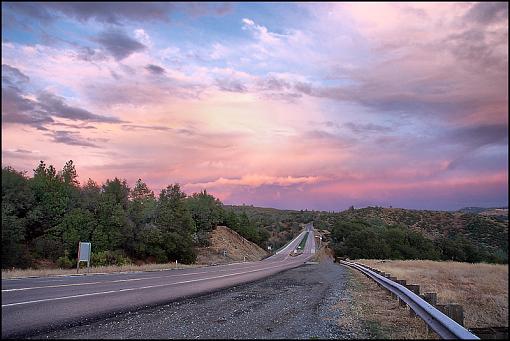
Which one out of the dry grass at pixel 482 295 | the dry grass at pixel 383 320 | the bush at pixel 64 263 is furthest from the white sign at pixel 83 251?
the dry grass at pixel 482 295

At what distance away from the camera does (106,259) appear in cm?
4231

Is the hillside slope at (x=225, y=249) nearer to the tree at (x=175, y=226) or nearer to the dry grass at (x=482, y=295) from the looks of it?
the tree at (x=175, y=226)

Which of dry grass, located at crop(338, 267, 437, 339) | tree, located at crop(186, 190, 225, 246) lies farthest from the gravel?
tree, located at crop(186, 190, 225, 246)

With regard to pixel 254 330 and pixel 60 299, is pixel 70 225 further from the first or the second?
pixel 254 330

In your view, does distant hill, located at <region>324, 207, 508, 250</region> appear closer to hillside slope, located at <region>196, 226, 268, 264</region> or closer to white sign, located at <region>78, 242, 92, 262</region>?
white sign, located at <region>78, 242, 92, 262</region>

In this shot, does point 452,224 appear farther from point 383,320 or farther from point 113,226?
point 113,226

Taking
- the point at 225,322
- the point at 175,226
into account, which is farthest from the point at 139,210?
the point at 225,322

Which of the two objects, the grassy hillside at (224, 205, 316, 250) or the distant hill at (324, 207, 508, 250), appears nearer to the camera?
the distant hill at (324, 207, 508, 250)

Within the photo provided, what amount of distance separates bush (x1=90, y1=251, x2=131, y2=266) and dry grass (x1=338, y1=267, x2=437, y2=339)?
32.6 meters

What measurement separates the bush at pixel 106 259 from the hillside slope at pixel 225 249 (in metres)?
19.5

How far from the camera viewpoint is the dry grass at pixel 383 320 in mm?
6945

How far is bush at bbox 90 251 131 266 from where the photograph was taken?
39844 millimetres

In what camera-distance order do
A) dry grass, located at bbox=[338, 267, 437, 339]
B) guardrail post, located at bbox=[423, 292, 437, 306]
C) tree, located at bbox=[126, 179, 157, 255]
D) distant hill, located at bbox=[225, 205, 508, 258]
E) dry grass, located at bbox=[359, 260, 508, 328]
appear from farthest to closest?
tree, located at bbox=[126, 179, 157, 255] → guardrail post, located at bbox=[423, 292, 437, 306] → dry grass, located at bbox=[338, 267, 437, 339] → dry grass, located at bbox=[359, 260, 508, 328] → distant hill, located at bbox=[225, 205, 508, 258]

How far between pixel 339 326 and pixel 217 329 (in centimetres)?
223
